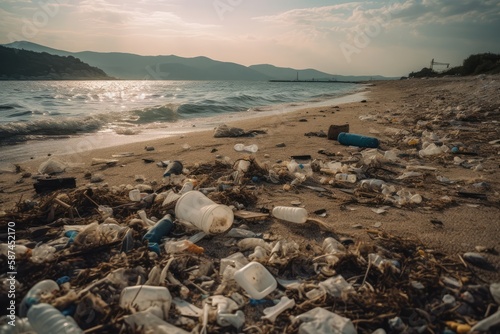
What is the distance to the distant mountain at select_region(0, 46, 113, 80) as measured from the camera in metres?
60.5

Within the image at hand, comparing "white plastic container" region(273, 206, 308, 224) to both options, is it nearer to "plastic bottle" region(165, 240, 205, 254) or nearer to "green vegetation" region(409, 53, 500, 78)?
"plastic bottle" region(165, 240, 205, 254)

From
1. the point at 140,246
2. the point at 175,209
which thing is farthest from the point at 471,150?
the point at 140,246

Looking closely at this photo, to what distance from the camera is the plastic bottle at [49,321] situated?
1.29 meters

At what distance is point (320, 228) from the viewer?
94.8 inches

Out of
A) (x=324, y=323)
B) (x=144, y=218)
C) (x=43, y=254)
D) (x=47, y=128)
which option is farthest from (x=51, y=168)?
(x=47, y=128)

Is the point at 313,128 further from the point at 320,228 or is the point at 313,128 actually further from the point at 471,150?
the point at 320,228

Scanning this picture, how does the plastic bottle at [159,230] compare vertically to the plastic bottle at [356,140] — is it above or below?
below

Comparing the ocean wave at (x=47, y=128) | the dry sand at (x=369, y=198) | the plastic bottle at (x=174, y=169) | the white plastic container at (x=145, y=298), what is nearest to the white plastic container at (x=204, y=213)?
the dry sand at (x=369, y=198)

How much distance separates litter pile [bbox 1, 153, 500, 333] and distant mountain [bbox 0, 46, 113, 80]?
3096 inches

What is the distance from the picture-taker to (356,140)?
5.36 meters

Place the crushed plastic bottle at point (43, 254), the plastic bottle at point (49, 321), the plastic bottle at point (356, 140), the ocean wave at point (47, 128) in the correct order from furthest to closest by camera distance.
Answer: the ocean wave at point (47, 128) < the plastic bottle at point (356, 140) < the crushed plastic bottle at point (43, 254) < the plastic bottle at point (49, 321)

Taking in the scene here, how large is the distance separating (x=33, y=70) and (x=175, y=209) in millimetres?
83462

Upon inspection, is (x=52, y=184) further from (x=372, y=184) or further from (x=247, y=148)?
(x=372, y=184)

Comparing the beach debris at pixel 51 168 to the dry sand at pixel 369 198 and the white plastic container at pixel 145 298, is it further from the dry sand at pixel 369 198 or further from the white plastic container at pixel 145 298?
the white plastic container at pixel 145 298
